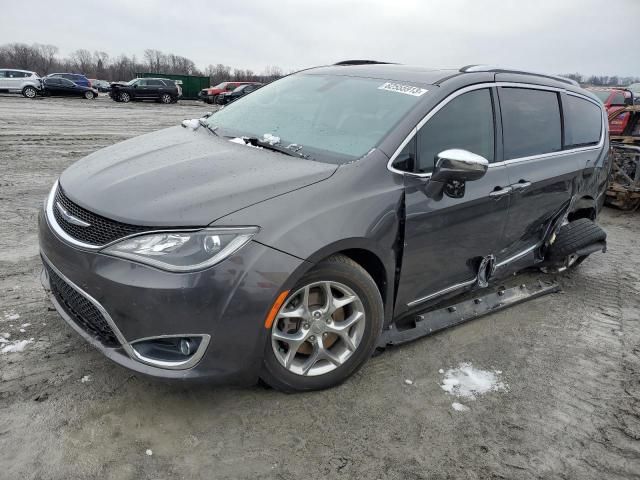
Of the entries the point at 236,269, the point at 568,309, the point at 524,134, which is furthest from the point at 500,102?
the point at 236,269

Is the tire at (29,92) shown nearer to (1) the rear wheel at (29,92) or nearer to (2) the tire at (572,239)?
(1) the rear wheel at (29,92)

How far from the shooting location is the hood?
2330 mm

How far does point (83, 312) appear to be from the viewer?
2521 millimetres

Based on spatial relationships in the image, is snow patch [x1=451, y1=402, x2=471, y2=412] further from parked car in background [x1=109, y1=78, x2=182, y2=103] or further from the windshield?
parked car in background [x1=109, y1=78, x2=182, y2=103]

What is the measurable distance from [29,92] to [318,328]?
32.1 metres

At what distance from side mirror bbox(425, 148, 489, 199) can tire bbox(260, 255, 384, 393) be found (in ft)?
2.24

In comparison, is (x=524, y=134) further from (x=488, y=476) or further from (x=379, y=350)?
(x=488, y=476)

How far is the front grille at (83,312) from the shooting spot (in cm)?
243

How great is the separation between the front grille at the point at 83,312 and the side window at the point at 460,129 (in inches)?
74.4

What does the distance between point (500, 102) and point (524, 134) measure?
0.35 m

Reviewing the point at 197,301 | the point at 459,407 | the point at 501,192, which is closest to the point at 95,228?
the point at 197,301

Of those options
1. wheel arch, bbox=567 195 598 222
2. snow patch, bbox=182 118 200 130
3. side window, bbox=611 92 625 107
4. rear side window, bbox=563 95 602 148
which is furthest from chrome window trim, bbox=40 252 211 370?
side window, bbox=611 92 625 107

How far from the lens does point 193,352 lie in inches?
91.4

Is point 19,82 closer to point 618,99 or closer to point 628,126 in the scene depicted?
Result: point 618,99
